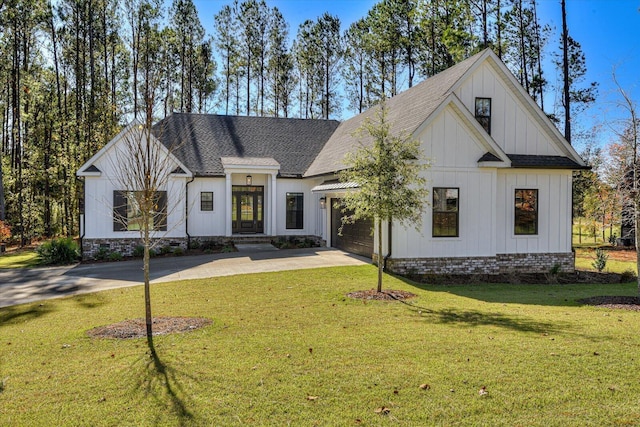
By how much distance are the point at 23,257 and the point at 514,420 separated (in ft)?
71.1

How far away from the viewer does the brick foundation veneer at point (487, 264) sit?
567 inches

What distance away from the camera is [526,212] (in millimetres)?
16047

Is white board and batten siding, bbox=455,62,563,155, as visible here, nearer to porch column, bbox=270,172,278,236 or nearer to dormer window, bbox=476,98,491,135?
dormer window, bbox=476,98,491,135

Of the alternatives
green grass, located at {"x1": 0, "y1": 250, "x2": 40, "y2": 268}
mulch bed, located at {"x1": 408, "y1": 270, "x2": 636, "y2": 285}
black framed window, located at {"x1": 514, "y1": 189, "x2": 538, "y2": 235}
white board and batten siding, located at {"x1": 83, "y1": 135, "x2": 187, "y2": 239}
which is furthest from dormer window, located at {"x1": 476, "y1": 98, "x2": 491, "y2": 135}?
green grass, located at {"x1": 0, "y1": 250, "x2": 40, "y2": 268}

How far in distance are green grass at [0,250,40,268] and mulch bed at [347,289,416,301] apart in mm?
13172

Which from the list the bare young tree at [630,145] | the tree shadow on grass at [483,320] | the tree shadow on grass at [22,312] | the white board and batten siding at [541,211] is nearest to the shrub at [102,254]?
the tree shadow on grass at [22,312]

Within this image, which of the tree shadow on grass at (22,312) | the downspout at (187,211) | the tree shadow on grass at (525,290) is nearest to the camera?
the tree shadow on grass at (22,312)

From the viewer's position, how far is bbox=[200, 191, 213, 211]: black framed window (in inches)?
843

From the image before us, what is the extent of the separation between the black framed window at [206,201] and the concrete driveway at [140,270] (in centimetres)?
349

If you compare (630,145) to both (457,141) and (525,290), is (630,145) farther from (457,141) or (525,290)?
(457,141)

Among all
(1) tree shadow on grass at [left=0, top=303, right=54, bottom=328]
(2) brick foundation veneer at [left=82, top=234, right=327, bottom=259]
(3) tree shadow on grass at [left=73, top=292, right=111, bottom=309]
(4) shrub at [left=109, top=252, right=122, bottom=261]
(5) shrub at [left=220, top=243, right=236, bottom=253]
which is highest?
(2) brick foundation veneer at [left=82, top=234, right=327, bottom=259]

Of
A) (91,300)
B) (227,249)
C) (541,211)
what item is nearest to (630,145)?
(541,211)

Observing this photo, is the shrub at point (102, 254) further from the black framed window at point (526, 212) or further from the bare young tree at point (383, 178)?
the black framed window at point (526, 212)

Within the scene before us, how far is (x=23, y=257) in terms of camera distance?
1997 centimetres
